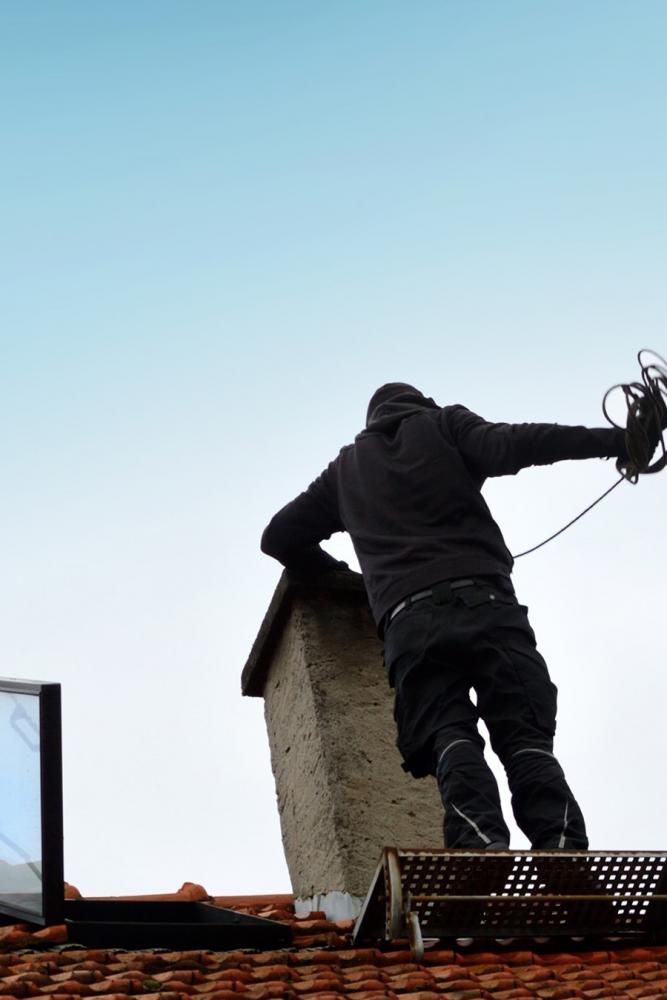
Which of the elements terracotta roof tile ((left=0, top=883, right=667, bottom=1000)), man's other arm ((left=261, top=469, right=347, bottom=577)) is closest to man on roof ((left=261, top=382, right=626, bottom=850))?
man's other arm ((left=261, top=469, right=347, bottom=577))

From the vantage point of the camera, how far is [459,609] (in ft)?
17.0

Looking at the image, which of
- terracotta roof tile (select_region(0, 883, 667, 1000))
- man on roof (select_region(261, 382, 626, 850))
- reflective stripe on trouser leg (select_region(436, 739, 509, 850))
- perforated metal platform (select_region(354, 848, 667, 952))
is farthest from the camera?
man on roof (select_region(261, 382, 626, 850))

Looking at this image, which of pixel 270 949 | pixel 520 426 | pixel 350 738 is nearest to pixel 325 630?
pixel 350 738

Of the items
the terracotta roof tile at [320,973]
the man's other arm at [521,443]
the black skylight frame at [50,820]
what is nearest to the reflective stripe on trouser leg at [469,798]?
the terracotta roof tile at [320,973]

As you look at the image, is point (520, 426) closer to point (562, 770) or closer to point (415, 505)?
point (415, 505)

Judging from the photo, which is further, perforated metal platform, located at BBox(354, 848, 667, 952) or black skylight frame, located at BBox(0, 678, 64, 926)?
black skylight frame, located at BBox(0, 678, 64, 926)

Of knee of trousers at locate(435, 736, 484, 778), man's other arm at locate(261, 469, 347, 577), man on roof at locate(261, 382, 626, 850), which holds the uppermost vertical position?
man's other arm at locate(261, 469, 347, 577)

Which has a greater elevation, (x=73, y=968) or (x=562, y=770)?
(x=562, y=770)

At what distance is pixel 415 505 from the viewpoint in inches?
221

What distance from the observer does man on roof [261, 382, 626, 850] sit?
478 cm

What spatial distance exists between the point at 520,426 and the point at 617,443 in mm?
354

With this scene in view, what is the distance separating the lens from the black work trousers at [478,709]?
4723mm

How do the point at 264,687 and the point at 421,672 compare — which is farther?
the point at 264,687

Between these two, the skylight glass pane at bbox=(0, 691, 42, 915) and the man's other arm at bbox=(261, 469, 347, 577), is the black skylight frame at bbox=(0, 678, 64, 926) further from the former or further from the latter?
the man's other arm at bbox=(261, 469, 347, 577)
